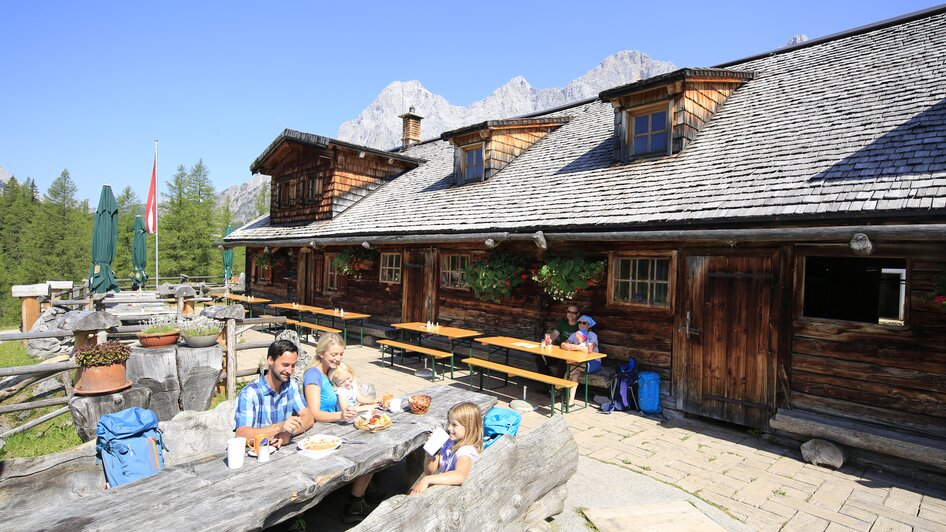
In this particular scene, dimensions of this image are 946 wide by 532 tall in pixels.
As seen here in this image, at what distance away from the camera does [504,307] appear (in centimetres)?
985

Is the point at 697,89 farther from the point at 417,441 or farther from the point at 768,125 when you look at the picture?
the point at 417,441

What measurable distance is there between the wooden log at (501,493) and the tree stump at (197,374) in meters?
4.96

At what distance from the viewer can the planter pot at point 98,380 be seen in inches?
218

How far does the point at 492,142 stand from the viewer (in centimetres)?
1234

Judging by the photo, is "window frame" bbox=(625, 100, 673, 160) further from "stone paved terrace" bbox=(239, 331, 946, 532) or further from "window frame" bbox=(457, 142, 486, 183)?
"stone paved terrace" bbox=(239, 331, 946, 532)

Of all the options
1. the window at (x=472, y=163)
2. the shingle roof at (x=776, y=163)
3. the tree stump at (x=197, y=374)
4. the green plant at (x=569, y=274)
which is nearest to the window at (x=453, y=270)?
the shingle roof at (x=776, y=163)

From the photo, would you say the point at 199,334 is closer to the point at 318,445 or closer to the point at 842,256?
the point at 318,445

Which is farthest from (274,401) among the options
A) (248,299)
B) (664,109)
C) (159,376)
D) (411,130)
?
(411,130)

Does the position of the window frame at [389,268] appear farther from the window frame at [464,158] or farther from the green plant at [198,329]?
the green plant at [198,329]

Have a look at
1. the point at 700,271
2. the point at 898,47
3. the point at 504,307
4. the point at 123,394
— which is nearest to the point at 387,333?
the point at 504,307

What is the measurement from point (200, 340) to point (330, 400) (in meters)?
3.45

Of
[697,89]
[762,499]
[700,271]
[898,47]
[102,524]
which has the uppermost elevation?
[898,47]

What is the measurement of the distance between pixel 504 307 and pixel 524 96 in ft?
628

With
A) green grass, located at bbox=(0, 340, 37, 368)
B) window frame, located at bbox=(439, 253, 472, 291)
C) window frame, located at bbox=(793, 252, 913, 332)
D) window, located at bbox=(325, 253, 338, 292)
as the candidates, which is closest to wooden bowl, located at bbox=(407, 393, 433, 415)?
window frame, located at bbox=(793, 252, 913, 332)
